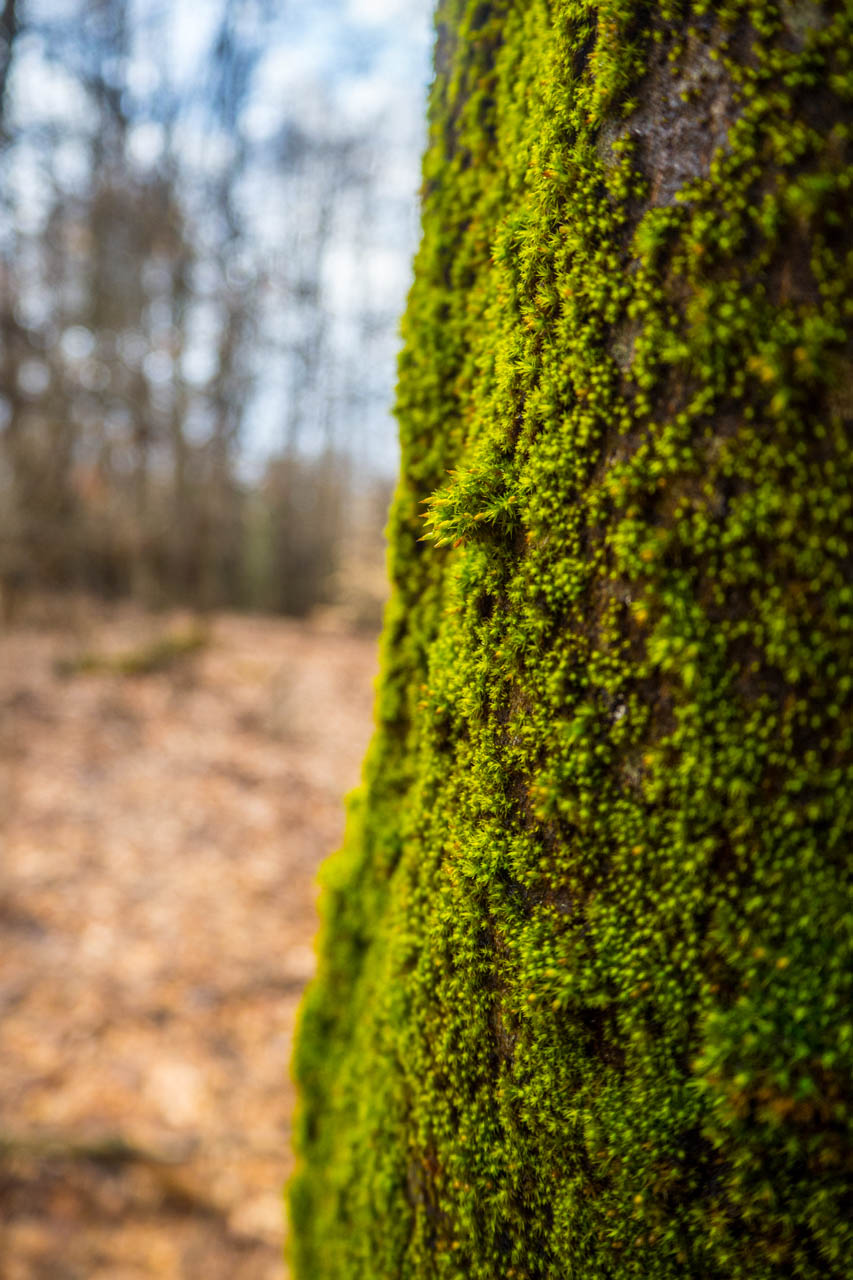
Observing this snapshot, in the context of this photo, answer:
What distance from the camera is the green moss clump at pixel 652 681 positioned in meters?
0.68

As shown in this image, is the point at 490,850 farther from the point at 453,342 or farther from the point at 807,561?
the point at 453,342

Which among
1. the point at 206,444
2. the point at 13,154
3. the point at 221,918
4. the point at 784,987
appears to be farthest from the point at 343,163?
the point at 784,987

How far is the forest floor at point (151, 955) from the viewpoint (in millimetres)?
3146

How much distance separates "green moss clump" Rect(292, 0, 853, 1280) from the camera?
68cm

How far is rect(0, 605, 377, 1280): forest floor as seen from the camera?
3.15m

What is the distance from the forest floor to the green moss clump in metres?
2.86

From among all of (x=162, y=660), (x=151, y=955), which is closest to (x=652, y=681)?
(x=151, y=955)

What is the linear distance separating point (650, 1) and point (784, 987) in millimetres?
1097

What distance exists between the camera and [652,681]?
2.56 feet

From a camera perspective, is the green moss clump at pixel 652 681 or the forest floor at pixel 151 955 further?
the forest floor at pixel 151 955

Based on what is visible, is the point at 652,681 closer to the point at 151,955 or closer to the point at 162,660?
the point at 151,955

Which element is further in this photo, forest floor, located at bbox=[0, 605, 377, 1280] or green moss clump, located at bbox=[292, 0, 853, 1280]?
forest floor, located at bbox=[0, 605, 377, 1280]

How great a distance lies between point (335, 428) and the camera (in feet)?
65.9

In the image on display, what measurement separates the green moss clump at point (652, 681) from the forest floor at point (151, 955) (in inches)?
113
